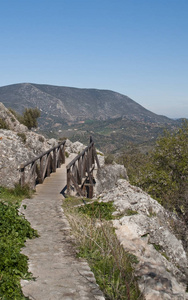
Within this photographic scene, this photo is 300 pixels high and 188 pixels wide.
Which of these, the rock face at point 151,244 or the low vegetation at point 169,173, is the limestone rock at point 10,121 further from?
the rock face at point 151,244

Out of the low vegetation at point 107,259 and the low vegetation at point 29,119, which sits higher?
the low vegetation at point 29,119

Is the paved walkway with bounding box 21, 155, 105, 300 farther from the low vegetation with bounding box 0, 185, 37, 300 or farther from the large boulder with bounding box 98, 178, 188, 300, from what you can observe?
the large boulder with bounding box 98, 178, 188, 300

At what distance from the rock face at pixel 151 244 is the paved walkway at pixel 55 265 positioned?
1.44 meters

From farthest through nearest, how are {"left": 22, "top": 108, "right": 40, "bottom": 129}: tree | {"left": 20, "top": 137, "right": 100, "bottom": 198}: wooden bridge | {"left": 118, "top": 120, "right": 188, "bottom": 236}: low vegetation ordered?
{"left": 22, "top": 108, "right": 40, "bottom": 129}: tree → {"left": 118, "top": 120, "right": 188, "bottom": 236}: low vegetation → {"left": 20, "top": 137, "right": 100, "bottom": 198}: wooden bridge

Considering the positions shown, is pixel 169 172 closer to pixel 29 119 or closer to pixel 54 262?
pixel 54 262

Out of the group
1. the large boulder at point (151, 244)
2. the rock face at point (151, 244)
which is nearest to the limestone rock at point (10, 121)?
the rock face at point (151, 244)

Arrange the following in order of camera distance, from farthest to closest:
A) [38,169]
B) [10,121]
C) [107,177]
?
1. [10,121]
2. [107,177]
3. [38,169]

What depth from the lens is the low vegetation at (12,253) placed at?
4238 millimetres

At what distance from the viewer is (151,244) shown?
8242 mm

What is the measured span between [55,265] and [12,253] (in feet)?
3.05

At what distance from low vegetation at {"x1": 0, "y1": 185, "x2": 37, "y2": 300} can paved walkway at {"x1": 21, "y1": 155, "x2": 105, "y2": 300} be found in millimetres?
203

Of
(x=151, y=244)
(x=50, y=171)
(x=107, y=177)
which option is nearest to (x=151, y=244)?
(x=151, y=244)

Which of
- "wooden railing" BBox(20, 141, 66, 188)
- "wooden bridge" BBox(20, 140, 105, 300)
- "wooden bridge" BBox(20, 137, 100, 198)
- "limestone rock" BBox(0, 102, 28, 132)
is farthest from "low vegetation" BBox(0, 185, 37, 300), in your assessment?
"limestone rock" BBox(0, 102, 28, 132)

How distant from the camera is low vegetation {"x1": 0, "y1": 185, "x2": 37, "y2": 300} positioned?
4.24m
